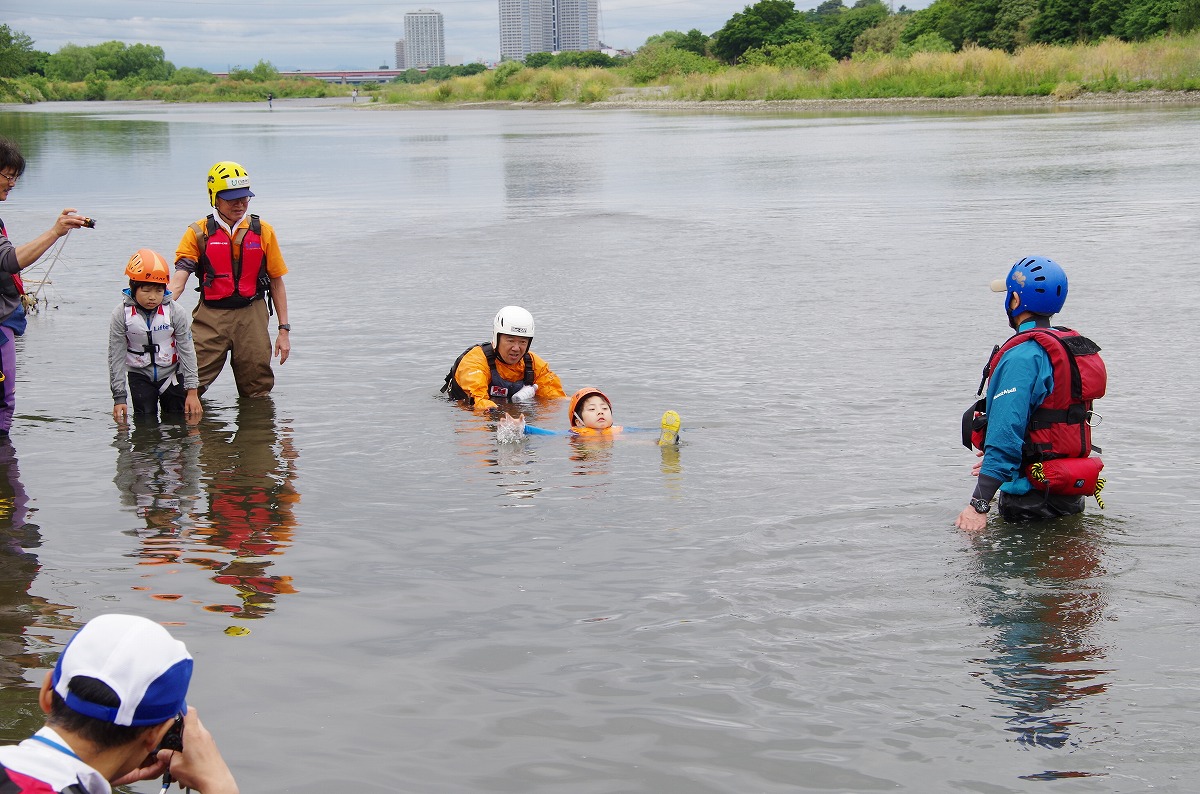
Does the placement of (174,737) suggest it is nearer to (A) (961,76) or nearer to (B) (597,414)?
(B) (597,414)

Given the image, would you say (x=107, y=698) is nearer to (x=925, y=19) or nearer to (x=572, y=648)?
(x=572, y=648)

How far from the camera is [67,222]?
7578 mm


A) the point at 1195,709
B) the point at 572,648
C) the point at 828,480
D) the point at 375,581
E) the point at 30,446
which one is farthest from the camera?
the point at 30,446

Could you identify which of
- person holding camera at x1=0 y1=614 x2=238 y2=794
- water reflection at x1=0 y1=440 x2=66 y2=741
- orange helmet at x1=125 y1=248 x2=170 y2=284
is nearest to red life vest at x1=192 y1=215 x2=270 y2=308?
orange helmet at x1=125 y1=248 x2=170 y2=284

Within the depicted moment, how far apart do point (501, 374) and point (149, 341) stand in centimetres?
319

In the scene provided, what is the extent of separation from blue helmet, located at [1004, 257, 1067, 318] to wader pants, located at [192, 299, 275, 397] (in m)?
6.67

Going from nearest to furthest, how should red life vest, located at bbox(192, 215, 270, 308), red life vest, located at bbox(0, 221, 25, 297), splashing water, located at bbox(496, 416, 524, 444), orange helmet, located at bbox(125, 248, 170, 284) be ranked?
1. red life vest, located at bbox(0, 221, 25, 297)
2. orange helmet, located at bbox(125, 248, 170, 284)
3. splashing water, located at bbox(496, 416, 524, 444)
4. red life vest, located at bbox(192, 215, 270, 308)

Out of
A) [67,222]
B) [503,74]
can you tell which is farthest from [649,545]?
[503,74]

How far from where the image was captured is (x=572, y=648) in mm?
5652

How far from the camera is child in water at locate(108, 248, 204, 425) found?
9.27 m

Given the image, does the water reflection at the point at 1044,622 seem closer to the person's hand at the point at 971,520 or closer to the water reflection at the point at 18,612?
the person's hand at the point at 971,520

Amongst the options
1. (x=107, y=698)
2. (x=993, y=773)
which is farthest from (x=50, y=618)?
(x=993, y=773)

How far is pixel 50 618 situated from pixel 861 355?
8.78 metres

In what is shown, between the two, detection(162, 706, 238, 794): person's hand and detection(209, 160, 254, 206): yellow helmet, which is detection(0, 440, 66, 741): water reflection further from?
detection(209, 160, 254, 206): yellow helmet
